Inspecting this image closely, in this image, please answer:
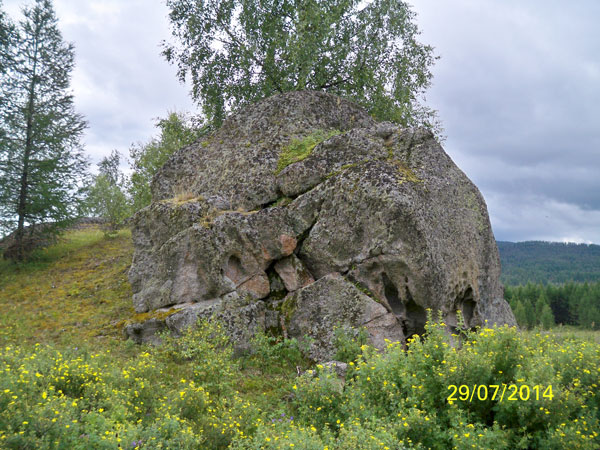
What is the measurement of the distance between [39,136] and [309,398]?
21.3m

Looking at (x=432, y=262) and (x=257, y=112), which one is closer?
(x=432, y=262)

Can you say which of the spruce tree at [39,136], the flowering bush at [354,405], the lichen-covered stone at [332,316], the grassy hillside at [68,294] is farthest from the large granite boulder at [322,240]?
the spruce tree at [39,136]

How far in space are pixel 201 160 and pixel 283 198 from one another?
4360 mm

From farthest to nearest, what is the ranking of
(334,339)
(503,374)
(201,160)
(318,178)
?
(201,160) → (318,178) → (334,339) → (503,374)

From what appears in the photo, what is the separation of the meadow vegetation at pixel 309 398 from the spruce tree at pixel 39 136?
13935 millimetres

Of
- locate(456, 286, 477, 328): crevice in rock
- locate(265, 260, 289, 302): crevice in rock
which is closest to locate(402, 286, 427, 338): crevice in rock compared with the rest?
locate(456, 286, 477, 328): crevice in rock

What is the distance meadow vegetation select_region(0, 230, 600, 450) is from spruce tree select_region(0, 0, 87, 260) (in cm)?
1394

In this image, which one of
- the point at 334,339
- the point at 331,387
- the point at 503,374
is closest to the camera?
the point at 503,374

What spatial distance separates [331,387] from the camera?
26.1 feet

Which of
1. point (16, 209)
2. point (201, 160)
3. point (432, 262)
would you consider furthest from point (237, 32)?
point (432, 262)

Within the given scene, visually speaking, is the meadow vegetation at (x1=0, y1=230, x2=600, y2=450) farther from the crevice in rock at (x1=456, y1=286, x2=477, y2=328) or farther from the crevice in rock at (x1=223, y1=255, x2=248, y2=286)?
the crevice in rock at (x1=456, y1=286, x2=477, y2=328)

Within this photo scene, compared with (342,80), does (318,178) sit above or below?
below

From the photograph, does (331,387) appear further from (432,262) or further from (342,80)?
(342,80)

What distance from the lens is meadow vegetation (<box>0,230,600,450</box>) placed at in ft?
19.1
